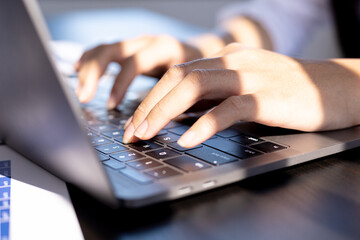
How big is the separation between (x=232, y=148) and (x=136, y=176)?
0.44ft

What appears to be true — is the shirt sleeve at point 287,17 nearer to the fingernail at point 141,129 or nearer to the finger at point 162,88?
the finger at point 162,88

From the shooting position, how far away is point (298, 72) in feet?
1.93

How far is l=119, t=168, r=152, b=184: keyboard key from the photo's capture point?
1.19 feet

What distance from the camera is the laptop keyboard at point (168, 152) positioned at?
1.29 ft

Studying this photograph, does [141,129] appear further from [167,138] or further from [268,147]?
[268,147]

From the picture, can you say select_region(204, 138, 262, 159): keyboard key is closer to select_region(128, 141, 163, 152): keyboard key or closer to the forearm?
select_region(128, 141, 163, 152): keyboard key

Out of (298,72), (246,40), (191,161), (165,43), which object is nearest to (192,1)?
(246,40)

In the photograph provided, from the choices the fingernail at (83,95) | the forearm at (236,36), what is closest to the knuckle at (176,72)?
the fingernail at (83,95)

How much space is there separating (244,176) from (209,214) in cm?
7

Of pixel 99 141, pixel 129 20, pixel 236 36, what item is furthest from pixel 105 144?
pixel 129 20

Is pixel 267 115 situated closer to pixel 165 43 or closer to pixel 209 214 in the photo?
pixel 209 214

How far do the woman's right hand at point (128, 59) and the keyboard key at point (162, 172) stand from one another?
0.33 metres

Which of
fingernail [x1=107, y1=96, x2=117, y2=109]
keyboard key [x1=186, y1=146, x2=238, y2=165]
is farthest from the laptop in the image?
fingernail [x1=107, y1=96, x2=117, y2=109]

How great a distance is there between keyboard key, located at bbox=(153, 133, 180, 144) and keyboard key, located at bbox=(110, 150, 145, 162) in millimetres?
54
